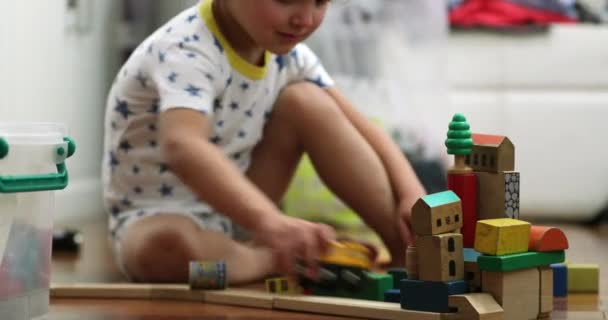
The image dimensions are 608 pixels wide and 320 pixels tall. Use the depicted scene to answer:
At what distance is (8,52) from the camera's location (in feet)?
5.37

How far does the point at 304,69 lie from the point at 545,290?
1.50ft

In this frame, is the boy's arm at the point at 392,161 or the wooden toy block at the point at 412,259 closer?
the wooden toy block at the point at 412,259

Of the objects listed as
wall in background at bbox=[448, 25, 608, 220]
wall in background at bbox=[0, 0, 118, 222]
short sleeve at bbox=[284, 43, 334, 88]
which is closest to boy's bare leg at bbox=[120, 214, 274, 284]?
short sleeve at bbox=[284, 43, 334, 88]

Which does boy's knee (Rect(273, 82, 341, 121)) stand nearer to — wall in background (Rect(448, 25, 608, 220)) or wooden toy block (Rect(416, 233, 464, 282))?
wooden toy block (Rect(416, 233, 464, 282))

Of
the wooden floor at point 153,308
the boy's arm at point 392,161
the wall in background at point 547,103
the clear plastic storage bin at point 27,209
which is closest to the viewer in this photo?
the clear plastic storage bin at point 27,209

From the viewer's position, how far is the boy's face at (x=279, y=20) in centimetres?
106

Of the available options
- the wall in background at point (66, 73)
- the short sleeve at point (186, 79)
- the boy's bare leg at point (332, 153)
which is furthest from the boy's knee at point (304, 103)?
the wall in background at point (66, 73)

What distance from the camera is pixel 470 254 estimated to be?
0.88 m

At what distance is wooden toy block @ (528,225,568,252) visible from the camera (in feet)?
2.88

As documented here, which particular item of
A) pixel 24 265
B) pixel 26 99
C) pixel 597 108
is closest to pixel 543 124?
pixel 597 108

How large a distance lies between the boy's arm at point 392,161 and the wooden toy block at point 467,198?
0.81 ft

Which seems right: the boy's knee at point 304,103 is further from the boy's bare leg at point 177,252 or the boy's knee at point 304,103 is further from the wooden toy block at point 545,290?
the wooden toy block at point 545,290

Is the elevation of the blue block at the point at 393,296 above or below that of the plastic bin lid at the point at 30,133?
below

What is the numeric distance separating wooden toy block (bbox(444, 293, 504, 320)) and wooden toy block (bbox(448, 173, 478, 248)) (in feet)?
0.21
